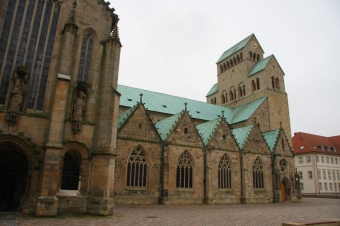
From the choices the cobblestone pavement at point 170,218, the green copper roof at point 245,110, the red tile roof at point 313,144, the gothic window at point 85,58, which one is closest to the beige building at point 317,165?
the red tile roof at point 313,144

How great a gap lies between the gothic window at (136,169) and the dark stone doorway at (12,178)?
889 cm

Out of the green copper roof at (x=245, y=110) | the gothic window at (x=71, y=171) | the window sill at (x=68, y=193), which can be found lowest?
the window sill at (x=68, y=193)

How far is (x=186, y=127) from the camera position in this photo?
28.1m

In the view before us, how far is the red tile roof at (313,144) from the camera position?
198 feet

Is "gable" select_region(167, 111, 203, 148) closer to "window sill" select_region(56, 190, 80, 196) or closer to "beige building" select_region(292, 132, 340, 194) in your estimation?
"window sill" select_region(56, 190, 80, 196)

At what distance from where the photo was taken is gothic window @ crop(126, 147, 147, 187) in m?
24.0

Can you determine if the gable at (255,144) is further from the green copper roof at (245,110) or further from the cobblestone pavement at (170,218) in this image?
the cobblestone pavement at (170,218)

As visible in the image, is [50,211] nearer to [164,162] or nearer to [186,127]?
[164,162]

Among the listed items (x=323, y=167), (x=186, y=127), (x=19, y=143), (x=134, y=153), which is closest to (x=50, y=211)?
(x=19, y=143)

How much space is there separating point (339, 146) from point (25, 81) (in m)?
69.1

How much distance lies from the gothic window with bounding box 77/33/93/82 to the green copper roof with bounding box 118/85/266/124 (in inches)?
628

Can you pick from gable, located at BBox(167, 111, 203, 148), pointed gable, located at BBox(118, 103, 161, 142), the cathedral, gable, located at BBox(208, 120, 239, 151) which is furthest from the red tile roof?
pointed gable, located at BBox(118, 103, 161, 142)

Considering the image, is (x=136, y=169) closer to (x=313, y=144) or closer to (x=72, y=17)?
(x=72, y=17)

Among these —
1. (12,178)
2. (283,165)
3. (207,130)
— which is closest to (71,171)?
(12,178)
